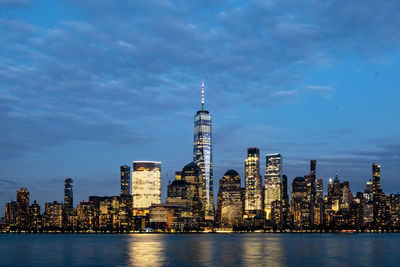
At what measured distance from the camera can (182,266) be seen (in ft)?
371

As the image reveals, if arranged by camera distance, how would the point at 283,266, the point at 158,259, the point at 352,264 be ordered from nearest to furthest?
1. the point at 283,266
2. the point at 352,264
3. the point at 158,259

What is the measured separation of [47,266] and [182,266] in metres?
30.2

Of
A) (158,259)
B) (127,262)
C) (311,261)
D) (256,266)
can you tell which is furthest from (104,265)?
(311,261)

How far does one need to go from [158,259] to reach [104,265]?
17.4m

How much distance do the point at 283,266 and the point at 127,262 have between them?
35.4 metres

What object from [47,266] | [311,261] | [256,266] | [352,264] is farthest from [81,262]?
[352,264]

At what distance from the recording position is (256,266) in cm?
11181

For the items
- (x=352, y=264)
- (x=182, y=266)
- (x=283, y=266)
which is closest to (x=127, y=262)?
(x=182, y=266)

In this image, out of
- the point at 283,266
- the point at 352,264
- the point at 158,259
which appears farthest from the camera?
the point at 158,259

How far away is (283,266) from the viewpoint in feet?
367

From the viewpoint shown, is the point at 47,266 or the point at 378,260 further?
the point at 378,260

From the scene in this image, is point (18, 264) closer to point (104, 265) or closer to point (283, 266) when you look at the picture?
point (104, 265)

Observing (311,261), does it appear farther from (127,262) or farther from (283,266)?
(127,262)

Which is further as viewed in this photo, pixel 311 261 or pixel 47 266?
pixel 311 261
